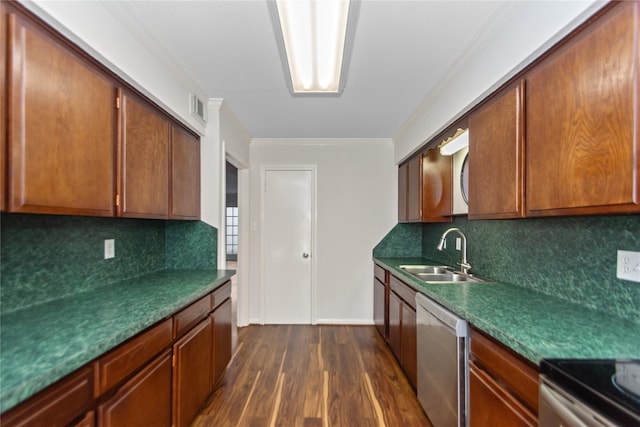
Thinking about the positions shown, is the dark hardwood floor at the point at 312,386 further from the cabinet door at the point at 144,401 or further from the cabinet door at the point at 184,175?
the cabinet door at the point at 184,175

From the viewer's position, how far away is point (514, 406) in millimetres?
1130

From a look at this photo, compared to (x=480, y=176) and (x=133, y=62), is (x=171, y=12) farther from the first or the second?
(x=480, y=176)

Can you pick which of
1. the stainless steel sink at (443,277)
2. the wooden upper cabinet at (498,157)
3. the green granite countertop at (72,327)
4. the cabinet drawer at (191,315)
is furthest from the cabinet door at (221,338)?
the wooden upper cabinet at (498,157)

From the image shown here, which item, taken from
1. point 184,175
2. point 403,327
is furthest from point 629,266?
point 184,175

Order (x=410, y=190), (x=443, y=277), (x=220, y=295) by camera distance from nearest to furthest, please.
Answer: (x=220, y=295)
(x=443, y=277)
(x=410, y=190)

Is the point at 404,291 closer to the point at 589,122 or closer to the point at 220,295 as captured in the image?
the point at 220,295

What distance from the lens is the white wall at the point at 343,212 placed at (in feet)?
12.8

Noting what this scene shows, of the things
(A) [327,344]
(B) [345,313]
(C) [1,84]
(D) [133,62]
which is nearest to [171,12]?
(D) [133,62]

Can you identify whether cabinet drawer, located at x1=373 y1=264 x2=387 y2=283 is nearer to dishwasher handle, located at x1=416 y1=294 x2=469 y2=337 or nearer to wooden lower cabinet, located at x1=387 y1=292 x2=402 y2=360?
wooden lower cabinet, located at x1=387 y1=292 x2=402 y2=360

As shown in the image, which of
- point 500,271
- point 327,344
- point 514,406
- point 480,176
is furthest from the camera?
point 327,344

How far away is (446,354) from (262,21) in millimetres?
2116

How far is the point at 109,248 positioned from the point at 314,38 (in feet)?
6.26

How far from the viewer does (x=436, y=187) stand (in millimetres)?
2977

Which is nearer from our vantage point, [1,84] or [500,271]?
[1,84]
